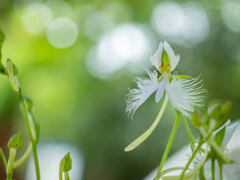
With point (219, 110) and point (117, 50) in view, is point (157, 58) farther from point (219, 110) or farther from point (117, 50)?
point (117, 50)

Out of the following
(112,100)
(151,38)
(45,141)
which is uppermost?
(151,38)

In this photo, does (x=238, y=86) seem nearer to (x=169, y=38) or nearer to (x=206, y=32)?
(x=206, y=32)

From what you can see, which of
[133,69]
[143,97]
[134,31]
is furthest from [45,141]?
[143,97]

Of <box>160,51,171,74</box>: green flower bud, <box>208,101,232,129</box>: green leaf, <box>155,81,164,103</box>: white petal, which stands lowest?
<box>155,81,164,103</box>: white petal

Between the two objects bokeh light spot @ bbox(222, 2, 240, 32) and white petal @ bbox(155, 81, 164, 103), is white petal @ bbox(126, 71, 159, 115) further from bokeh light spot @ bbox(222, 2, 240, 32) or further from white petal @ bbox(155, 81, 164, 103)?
bokeh light spot @ bbox(222, 2, 240, 32)

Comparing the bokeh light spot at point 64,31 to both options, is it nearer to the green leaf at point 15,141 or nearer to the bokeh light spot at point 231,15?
the bokeh light spot at point 231,15

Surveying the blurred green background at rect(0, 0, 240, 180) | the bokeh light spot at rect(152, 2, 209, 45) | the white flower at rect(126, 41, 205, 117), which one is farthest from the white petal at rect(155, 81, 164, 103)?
the bokeh light spot at rect(152, 2, 209, 45)
